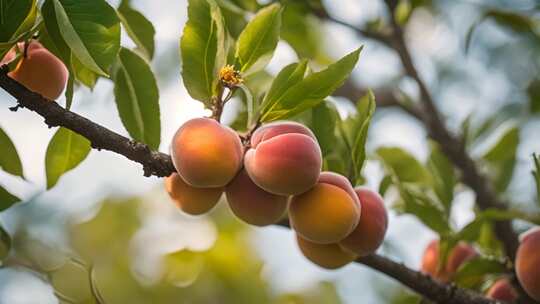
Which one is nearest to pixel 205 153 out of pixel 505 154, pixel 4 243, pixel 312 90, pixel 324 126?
pixel 312 90

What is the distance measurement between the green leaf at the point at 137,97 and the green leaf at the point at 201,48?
9 cm

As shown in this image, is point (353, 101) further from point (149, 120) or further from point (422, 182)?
point (149, 120)

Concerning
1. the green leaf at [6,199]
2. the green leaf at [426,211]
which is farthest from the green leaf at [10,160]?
the green leaf at [426,211]

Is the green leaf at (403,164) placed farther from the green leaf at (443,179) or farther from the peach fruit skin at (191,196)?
the peach fruit skin at (191,196)

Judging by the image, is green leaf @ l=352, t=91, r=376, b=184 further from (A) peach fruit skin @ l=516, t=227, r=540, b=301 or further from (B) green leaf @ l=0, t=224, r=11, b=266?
(B) green leaf @ l=0, t=224, r=11, b=266

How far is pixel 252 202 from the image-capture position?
105cm

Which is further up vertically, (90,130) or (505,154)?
(90,130)

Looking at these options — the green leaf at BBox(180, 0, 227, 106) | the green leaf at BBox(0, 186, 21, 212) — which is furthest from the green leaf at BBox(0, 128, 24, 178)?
the green leaf at BBox(180, 0, 227, 106)

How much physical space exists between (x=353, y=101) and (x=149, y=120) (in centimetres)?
124

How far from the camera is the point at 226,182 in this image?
1.05 m

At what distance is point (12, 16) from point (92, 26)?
11cm

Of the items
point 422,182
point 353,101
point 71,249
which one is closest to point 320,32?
point 353,101

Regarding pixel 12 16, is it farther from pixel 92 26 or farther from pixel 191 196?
pixel 191 196

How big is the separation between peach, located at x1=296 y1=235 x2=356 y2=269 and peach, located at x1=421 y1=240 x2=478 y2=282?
384mm
